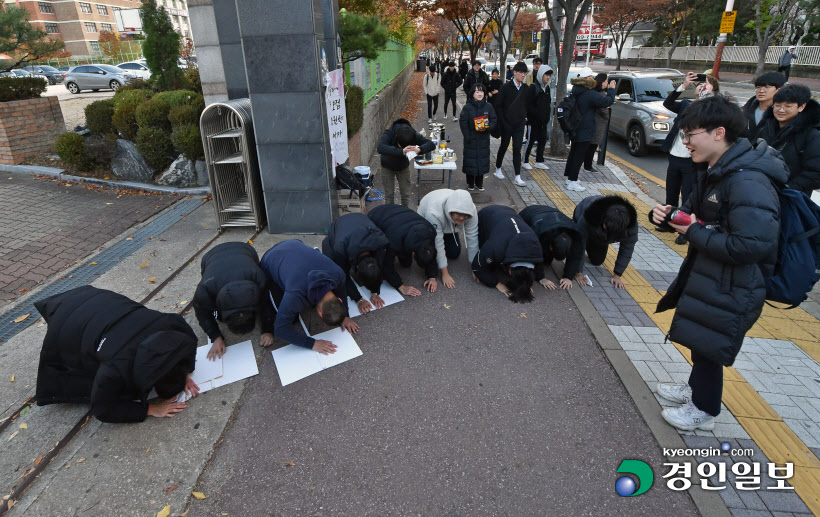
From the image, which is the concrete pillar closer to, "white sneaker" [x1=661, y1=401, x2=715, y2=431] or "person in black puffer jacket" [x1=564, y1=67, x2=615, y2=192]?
"person in black puffer jacket" [x1=564, y1=67, x2=615, y2=192]

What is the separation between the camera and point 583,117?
754 cm

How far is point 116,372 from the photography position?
2.75 meters

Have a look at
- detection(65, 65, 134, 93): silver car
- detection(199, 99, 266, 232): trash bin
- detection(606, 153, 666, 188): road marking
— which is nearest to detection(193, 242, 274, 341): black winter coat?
detection(199, 99, 266, 232): trash bin

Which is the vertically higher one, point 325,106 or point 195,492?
point 325,106

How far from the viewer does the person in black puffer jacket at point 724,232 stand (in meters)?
2.22

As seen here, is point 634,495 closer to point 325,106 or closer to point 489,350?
point 489,350

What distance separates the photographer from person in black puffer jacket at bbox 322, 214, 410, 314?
4047 millimetres

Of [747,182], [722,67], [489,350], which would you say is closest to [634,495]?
[489,350]

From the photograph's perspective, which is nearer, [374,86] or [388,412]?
[388,412]

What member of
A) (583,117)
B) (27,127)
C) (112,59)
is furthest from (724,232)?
(112,59)

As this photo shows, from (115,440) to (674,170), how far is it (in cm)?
660

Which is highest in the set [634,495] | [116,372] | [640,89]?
[640,89]

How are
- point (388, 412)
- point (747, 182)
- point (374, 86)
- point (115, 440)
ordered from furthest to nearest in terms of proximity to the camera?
point (374, 86) < point (388, 412) < point (115, 440) < point (747, 182)

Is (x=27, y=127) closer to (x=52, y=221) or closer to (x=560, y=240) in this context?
(x=52, y=221)
